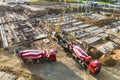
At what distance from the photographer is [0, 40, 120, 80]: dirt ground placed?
1157 cm

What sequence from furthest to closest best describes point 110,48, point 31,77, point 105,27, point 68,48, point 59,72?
1. point 105,27
2. point 110,48
3. point 68,48
4. point 59,72
5. point 31,77

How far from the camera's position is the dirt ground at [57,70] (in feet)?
38.0

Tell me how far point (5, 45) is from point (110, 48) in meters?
8.89

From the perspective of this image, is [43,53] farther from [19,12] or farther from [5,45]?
[19,12]

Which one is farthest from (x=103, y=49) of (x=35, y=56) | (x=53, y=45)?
(x=35, y=56)

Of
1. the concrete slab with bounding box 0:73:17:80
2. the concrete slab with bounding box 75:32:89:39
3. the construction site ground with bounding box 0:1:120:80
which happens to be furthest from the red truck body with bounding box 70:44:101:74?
the concrete slab with bounding box 0:73:17:80

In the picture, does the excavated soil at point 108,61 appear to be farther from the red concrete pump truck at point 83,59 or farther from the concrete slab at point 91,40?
the concrete slab at point 91,40

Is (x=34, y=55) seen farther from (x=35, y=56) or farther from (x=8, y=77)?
(x=8, y=77)

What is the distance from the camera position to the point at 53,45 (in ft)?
52.7

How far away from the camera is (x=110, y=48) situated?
52.3ft

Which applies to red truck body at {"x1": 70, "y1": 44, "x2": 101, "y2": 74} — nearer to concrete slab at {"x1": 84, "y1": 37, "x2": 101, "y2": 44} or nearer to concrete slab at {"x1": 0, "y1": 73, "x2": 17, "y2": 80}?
concrete slab at {"x1": 84, "y1": 37, "x2": 101, "y2": 44}

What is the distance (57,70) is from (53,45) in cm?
417

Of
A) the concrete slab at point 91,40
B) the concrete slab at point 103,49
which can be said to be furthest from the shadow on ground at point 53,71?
the concrete slab at point 91,40

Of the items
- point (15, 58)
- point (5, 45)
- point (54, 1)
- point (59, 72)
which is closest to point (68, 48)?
point (59, 72)
